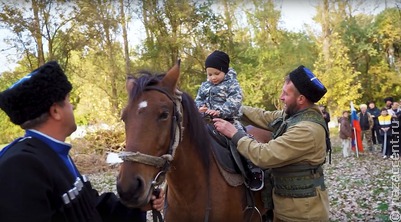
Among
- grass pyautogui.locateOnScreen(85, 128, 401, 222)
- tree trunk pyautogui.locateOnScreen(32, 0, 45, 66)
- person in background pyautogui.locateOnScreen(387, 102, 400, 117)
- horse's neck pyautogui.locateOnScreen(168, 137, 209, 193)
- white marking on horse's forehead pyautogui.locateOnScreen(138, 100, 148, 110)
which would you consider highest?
tree trunk pyautogui.locateOnScreen(32, 0, 45, 66)

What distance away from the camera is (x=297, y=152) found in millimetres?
2773

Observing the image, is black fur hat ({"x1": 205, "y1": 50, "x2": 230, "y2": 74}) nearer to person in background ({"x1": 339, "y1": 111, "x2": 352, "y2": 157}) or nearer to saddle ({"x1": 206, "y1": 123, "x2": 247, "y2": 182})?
saddle ({"x1": 206, "y1": 123, "x2": 247, "y2": 182})

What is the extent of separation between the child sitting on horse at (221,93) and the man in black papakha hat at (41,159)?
180cm

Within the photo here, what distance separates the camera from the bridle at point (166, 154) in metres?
2.23

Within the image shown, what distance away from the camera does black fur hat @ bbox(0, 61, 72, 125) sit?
5.41 ft

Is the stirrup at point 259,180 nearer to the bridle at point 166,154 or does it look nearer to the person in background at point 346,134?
the bridle at point 166,154

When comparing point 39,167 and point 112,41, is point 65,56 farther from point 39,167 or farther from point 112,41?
point 39,167

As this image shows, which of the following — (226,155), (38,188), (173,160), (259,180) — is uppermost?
(38,188)

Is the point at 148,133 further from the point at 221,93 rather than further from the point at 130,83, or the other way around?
the point at 221,93

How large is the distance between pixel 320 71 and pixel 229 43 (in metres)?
8.16

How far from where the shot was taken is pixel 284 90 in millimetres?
3104

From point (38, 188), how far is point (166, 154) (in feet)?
3.39

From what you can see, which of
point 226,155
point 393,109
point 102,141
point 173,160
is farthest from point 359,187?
point 102,141

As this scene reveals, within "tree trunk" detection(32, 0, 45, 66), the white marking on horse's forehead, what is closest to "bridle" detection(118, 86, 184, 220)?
the white marking on horse's forehead
